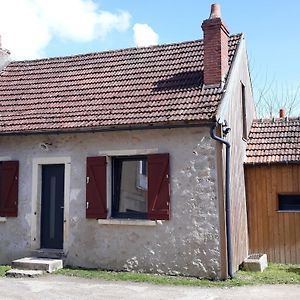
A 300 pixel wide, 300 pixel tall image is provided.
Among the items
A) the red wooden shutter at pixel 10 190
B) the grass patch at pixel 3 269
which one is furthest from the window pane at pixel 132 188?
the grass patch at pixel 3 269

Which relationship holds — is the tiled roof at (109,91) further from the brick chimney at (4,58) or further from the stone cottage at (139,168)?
the brick chimney at (4,58)

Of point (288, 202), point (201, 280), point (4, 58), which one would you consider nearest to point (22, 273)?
point (201, 280)

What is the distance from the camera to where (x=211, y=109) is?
10047mm

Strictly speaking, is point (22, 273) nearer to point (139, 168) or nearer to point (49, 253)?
point (49, 253)

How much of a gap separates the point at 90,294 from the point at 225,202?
11.5ft

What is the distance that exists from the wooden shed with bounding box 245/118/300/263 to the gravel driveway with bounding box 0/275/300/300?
2.64m

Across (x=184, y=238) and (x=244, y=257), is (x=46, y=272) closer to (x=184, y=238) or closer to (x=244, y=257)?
(x=184, y=238)

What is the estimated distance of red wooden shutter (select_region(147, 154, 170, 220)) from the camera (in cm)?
1018

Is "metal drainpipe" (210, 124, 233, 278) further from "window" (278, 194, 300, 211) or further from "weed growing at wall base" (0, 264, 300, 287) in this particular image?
"window" (278, 194, 300, 211)

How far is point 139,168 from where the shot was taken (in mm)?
10898

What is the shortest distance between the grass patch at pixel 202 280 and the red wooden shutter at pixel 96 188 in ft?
4.44

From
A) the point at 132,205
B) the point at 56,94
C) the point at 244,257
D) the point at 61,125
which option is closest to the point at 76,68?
the point at 56,94

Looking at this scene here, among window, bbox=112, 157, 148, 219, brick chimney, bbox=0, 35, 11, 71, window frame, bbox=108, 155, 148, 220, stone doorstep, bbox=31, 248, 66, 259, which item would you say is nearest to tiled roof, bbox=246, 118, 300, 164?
window, bbox=112, 157, 148, 219

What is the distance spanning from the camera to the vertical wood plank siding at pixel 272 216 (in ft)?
37.9
